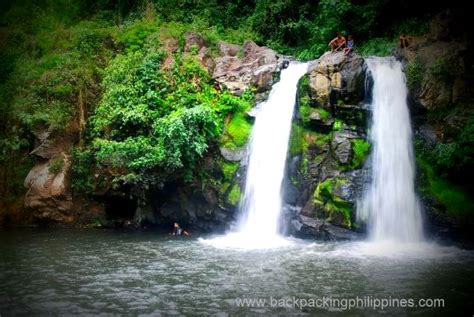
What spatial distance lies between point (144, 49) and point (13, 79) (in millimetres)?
6555

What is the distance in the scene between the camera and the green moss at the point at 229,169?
16219mm

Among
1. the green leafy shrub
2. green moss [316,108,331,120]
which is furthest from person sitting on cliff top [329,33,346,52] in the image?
the green leafy shrub

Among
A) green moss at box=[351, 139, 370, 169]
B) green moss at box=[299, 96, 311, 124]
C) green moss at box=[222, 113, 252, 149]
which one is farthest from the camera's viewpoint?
green moss at box=[222, 113, 252, 149]

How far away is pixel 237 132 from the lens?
1683 centimetres

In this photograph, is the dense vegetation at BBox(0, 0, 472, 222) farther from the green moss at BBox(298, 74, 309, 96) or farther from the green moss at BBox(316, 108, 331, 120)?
the green moss at BBox(316, 108, 331, 120)

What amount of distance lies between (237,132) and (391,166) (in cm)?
616

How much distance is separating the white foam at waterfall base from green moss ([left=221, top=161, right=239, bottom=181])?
0.57 metres

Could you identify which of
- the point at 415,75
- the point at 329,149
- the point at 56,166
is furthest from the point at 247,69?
the point at 56,166

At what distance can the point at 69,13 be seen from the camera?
87.4 ft

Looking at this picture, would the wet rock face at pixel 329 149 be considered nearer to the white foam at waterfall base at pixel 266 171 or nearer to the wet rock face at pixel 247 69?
the white foam at waterfall base at pixel 266 171

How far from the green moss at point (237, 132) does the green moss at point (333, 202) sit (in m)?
3.86

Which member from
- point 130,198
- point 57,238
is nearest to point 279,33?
point 130,198

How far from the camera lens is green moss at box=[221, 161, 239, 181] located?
16219 mm

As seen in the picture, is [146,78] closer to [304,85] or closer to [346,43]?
[304,85]
